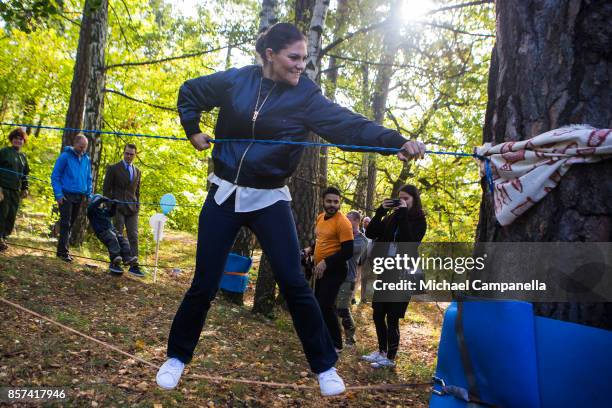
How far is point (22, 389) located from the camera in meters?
3.30

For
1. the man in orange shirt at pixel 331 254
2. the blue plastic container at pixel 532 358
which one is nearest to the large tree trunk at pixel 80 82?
the man in orange shirt at pixel 331 254

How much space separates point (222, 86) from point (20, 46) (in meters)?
11.4

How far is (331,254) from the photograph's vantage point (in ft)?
16.9

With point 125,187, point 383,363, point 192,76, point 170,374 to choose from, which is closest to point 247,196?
point 170,374

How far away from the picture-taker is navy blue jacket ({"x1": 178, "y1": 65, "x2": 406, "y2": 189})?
265 cm

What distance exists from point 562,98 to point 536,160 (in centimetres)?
29

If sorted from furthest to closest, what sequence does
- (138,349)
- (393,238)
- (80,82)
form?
(80,82) < (393,238) < (138,349)

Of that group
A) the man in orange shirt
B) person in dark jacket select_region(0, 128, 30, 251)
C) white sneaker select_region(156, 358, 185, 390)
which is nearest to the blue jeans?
white sneaker select_region(156, 358, 185, 390)

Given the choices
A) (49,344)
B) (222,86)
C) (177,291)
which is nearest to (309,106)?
(222,86)

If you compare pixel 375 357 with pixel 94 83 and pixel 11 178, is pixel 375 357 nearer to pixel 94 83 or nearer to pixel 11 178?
pixel 11 178

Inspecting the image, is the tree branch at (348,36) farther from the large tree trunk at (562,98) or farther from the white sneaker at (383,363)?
the large tree trunk at (562,98)

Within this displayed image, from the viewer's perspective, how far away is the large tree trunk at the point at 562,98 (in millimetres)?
1896

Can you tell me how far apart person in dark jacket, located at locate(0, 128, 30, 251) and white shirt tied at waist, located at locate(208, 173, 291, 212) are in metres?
5.63

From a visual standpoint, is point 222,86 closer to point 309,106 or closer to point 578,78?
point 309,106
